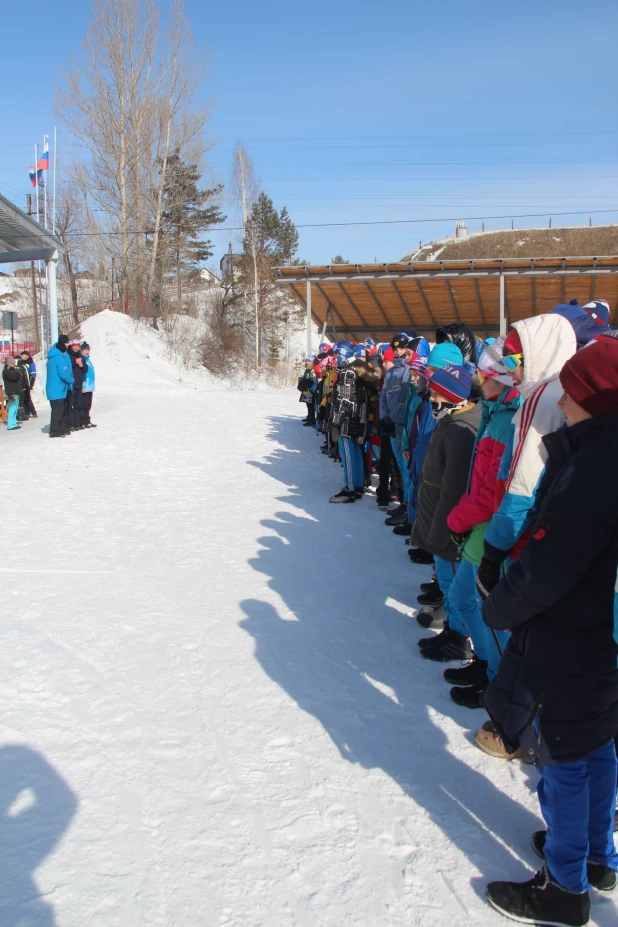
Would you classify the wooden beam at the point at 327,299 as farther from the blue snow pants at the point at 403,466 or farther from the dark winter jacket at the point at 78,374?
the blue snow pants at the point at 403,466

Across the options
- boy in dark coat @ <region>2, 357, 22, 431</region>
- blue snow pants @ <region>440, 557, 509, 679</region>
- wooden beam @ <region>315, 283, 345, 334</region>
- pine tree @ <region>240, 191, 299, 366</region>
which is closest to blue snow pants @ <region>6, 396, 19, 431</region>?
boy in dark coat @ <region>2, 357, 22, 431</region>

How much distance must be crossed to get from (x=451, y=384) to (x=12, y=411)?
38.2 feet

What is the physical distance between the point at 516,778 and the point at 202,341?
33021mm

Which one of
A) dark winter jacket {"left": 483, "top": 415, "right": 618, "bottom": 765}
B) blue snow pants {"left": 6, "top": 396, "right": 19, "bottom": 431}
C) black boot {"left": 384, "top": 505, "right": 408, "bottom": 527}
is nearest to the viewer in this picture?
dark winter jacket {"left": 483, "top": 415, "right": 618, "bottom": 765}

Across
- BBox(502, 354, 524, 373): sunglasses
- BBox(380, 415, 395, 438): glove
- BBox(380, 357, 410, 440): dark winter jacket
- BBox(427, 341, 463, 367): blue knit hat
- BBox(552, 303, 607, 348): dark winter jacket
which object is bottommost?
BBox(380, 415, 395, 438): glove

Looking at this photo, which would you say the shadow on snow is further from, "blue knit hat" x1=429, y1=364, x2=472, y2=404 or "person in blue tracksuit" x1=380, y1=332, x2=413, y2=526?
"blue knit hat" x1=429, y1=364, x2=472, y2=404

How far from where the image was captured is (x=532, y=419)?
2461 millimetres

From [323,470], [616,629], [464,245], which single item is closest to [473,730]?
[616,629]

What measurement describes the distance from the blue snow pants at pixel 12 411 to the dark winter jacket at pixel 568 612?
13184 millimetres

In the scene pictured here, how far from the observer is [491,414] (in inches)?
127

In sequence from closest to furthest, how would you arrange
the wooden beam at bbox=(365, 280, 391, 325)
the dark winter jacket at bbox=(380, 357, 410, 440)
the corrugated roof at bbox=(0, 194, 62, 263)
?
the dark winter jacket at bbox=(380, 357, 410, 440)
the corrugated roof at bbox=(0, 194, 62, 263)
the wooden beam at bbox=(365, 280, 391, 325)

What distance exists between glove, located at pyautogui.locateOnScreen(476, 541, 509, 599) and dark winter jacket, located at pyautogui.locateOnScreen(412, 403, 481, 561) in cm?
107

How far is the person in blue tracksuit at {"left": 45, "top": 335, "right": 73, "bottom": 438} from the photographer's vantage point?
39.4 feet

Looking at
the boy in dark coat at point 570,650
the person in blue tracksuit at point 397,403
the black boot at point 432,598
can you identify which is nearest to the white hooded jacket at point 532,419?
the boy in dark coat at point 570,650
